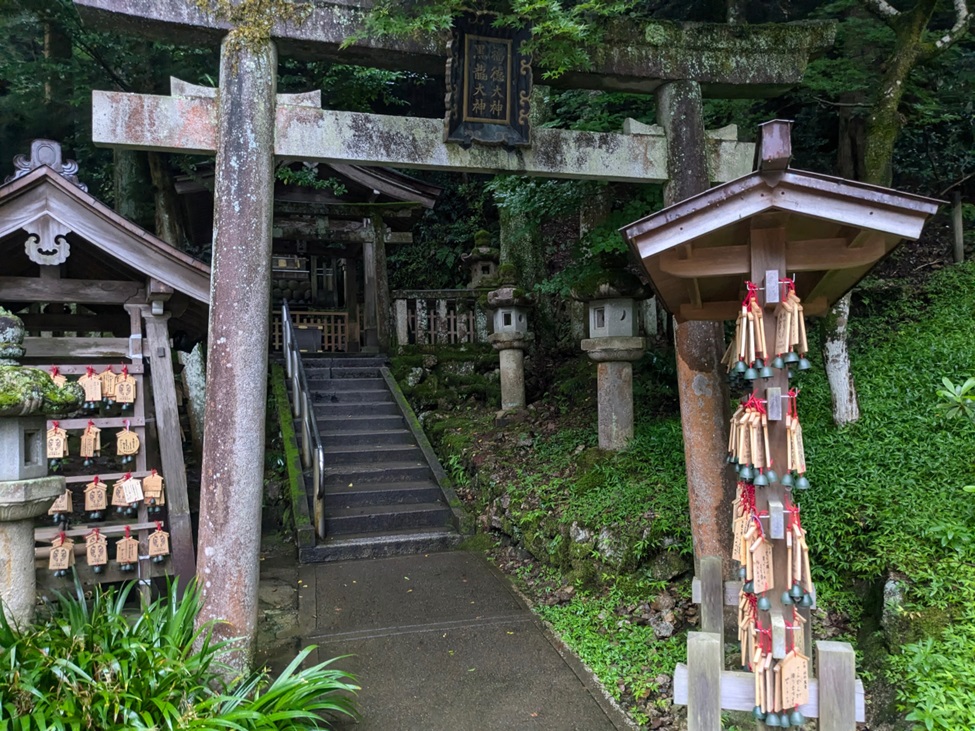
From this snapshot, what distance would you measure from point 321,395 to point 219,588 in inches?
243

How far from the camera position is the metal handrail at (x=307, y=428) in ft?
23.0

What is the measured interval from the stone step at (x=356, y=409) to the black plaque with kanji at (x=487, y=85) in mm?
5757

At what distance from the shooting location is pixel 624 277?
6977 mm

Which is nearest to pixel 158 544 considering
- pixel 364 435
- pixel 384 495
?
pixel 384 495

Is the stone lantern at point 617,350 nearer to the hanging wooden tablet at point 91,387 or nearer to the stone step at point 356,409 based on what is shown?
the stone step at point 356,409

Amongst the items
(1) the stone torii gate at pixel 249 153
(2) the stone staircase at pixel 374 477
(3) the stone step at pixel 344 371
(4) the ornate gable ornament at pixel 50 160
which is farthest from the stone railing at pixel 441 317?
(1) the stone torii gate at pixel 249 153

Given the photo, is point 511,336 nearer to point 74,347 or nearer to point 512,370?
point 512,370

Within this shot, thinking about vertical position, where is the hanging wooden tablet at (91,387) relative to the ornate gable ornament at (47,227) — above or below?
below

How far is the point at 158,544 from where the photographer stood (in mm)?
5145

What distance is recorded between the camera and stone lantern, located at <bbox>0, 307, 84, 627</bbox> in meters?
3.52

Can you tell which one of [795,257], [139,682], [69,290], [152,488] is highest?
[69,290]

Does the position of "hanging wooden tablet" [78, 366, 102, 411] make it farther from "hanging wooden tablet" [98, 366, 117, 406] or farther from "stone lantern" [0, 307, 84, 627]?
"stone lantern" [0, 307, 84, 627]

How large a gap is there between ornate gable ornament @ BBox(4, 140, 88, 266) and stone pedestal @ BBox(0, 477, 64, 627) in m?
2.30

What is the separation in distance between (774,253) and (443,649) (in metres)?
3.77
